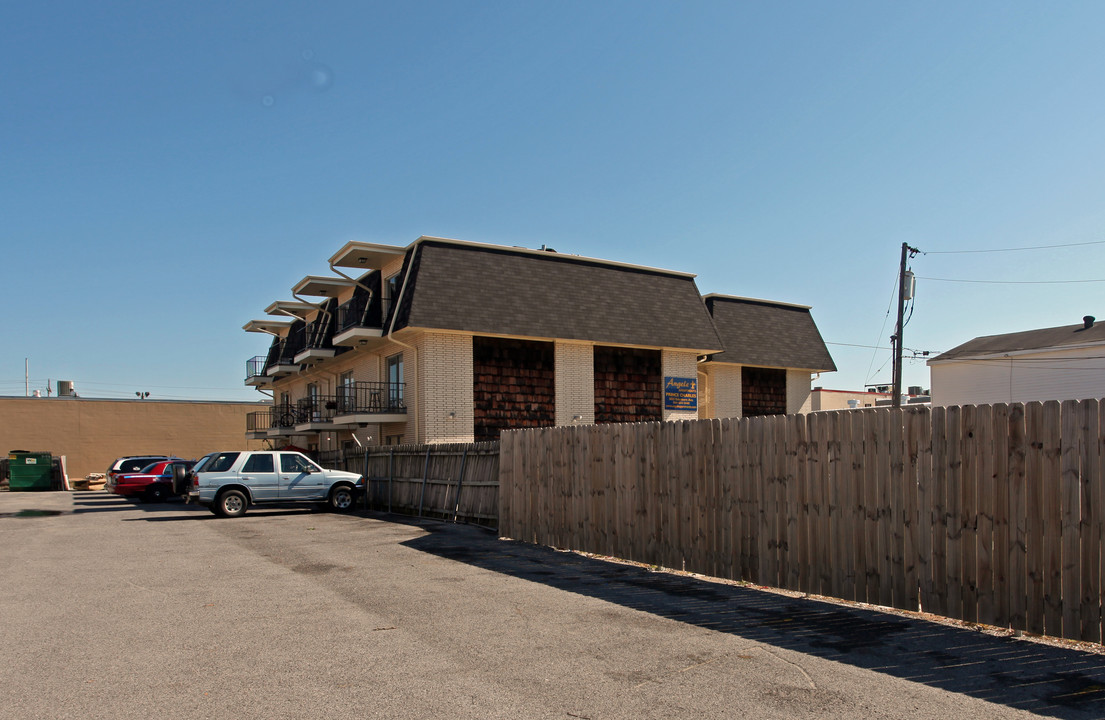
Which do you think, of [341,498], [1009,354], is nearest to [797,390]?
[1009,354]

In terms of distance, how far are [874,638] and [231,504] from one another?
59.0 feet

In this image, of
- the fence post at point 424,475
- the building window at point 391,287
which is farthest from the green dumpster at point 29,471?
the fence post at point 424,475

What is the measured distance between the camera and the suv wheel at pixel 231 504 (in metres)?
21.1

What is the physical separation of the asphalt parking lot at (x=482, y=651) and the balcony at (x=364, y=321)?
16.8 m

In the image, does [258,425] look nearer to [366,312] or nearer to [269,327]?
[269,327]

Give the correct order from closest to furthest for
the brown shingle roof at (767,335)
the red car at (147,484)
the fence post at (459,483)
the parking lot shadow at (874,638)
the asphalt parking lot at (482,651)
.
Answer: the asphalt parking lot at (482,651) < the parking lot shadow at (874,638) < the fence post at (459,483) < the red car at (147,484) < the brown shingle roof at (767,335)

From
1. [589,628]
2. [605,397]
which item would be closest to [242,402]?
[605,397]

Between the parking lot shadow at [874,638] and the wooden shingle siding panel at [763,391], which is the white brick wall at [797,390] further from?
the parking lot shadow at [874,638]

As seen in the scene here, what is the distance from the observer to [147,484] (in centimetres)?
2980

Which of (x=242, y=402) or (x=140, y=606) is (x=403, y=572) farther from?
(x=242, y=402)

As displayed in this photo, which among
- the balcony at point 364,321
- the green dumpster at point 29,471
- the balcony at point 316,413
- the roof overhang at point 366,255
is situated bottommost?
the green dumpster at point 29,471

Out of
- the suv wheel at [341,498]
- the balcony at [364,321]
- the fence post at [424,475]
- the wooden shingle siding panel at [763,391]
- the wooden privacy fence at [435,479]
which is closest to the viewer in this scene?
the wooden privacy fence at [435,479]

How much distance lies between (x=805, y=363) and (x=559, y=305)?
13307 millimetres

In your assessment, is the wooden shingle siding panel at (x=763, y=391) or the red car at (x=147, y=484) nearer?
the red car at (x=147, y=484)
